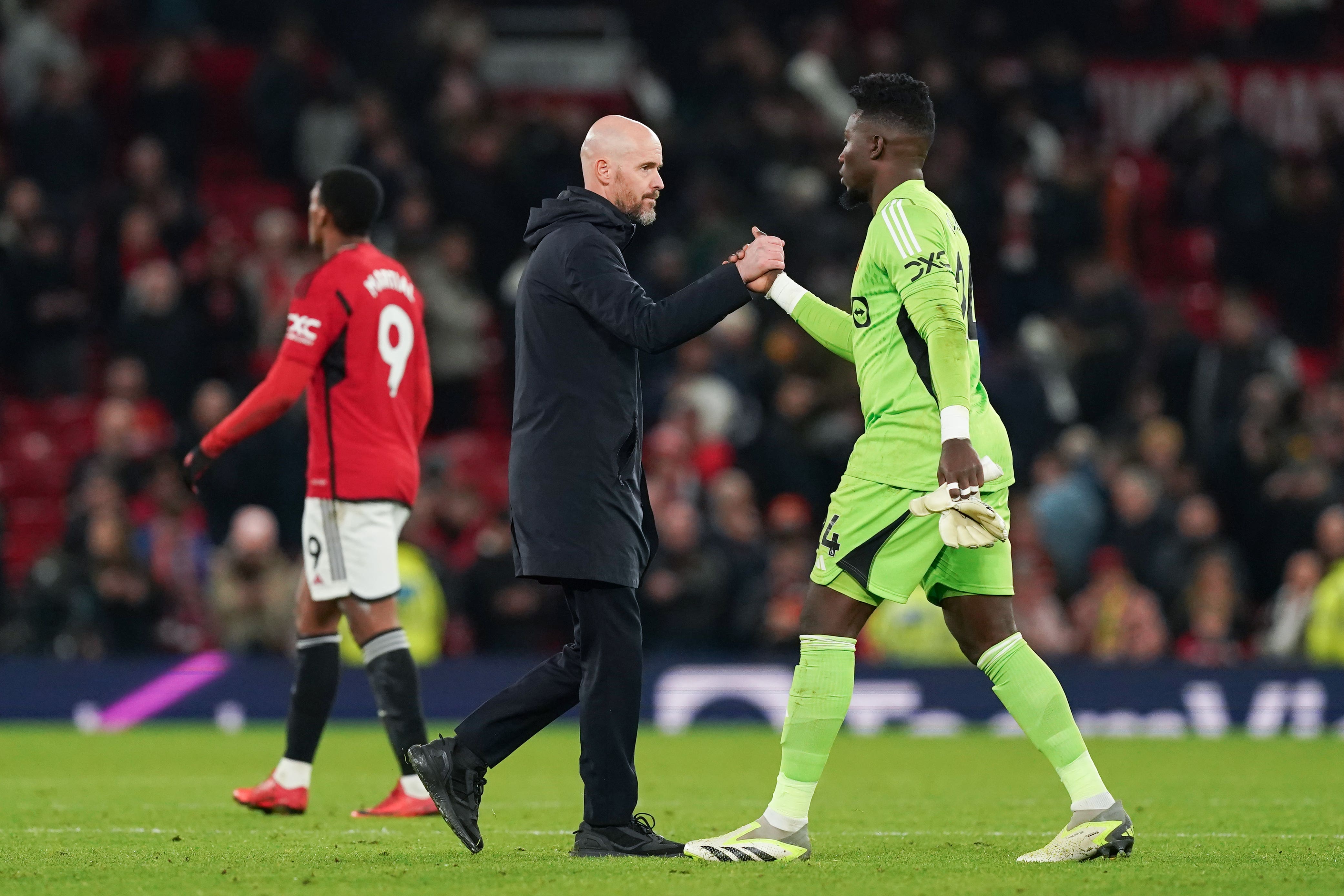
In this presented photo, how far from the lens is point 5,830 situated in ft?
24.0

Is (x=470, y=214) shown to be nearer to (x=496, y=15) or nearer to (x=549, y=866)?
(x=496, y=15)

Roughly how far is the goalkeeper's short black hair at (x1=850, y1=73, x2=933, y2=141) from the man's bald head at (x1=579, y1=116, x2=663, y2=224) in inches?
27.3

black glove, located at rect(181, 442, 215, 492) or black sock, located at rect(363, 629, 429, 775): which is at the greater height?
black glove, located at rect(181, 442, 215, 492)

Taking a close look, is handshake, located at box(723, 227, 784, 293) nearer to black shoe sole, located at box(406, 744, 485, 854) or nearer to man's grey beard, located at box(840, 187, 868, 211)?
man's grey beard, located at box(840, 187, 868, 211)

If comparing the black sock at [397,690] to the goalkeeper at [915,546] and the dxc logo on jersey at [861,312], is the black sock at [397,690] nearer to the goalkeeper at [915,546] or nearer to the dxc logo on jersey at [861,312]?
the goalkeeper at [915,546]

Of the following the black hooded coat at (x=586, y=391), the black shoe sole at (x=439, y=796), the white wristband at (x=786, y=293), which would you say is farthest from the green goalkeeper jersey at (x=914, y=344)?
the black shoe sole at (x=439, y=796)

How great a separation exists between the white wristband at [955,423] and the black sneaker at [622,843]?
157 cm

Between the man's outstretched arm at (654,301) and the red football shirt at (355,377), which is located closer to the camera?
the man's outstretched arm at (654,301)

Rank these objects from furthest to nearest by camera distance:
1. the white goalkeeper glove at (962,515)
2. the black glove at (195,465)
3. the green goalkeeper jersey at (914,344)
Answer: the black glove at (195,465) → the green goalkeeper jersey at (914,344) → the white goalkeeper glove at (962,515)

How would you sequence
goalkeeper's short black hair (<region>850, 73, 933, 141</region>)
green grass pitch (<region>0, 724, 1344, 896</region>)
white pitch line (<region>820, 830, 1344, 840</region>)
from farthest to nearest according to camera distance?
1. white pitch line (<region>820, 830, 1344, 840</region>)
2. goalkeeper's short black hair (<region>850, 73, 933, 141</region>)
3. green grass pitch (<region>0, 724, 1344, 896</region>)

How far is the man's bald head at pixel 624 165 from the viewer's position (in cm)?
653

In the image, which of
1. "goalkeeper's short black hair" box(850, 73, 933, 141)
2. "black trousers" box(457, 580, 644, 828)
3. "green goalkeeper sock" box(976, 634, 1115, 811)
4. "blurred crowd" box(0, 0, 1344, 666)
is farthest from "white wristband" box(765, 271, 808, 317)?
"blurred crowd" box(0, 0, 1344, 666)

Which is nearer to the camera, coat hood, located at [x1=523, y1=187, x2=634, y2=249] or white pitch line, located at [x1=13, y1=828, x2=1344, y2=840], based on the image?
coat hood, located at [x1=523, y1=187, x2=634, y2=249]

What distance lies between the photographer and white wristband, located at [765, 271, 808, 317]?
659 centimetres
